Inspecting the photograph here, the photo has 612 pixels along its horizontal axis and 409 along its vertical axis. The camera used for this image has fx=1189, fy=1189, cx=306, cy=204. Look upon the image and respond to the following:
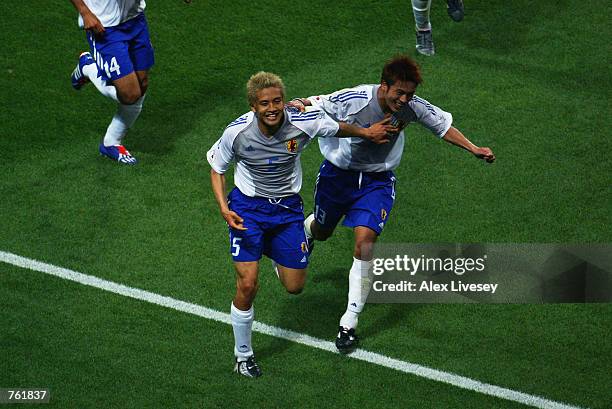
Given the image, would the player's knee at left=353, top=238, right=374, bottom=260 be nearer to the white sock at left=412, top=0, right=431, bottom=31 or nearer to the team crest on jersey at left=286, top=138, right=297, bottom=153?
the team crest on jersey at left=286, top=138, right=297, bottom=153

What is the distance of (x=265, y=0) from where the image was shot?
562 inches

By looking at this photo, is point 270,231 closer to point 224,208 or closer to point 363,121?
point 224,208

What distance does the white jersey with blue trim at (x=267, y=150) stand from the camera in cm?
831

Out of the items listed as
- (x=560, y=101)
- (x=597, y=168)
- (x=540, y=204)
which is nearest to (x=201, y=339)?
(x=540, y=204)

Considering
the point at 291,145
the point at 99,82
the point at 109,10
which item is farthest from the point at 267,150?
the point at 99,82

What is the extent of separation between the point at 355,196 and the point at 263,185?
1014 millimetres

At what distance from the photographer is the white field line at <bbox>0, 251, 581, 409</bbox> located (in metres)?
8.53

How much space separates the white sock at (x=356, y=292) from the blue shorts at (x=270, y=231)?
51cm

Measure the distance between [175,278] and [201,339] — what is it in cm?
91

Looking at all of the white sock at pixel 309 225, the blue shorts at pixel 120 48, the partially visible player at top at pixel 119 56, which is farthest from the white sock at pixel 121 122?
the white sock at pixel 309 225

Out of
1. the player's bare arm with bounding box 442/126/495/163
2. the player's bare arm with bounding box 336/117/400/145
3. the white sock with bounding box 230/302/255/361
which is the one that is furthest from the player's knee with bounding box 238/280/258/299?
the player's bare arm with bounding box 442/126/495/163

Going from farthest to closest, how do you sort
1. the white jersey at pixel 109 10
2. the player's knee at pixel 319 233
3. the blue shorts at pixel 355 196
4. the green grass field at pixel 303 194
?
the white jersey at pixel 109 10
the player's knee at pixel 319 233
the blue shorts at pixel 355 196
the green grass field at pixel 303 194

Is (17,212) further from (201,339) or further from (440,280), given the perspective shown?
(440,280)

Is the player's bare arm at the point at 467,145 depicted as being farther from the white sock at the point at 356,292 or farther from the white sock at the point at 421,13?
the white sock at the point at 421,13
